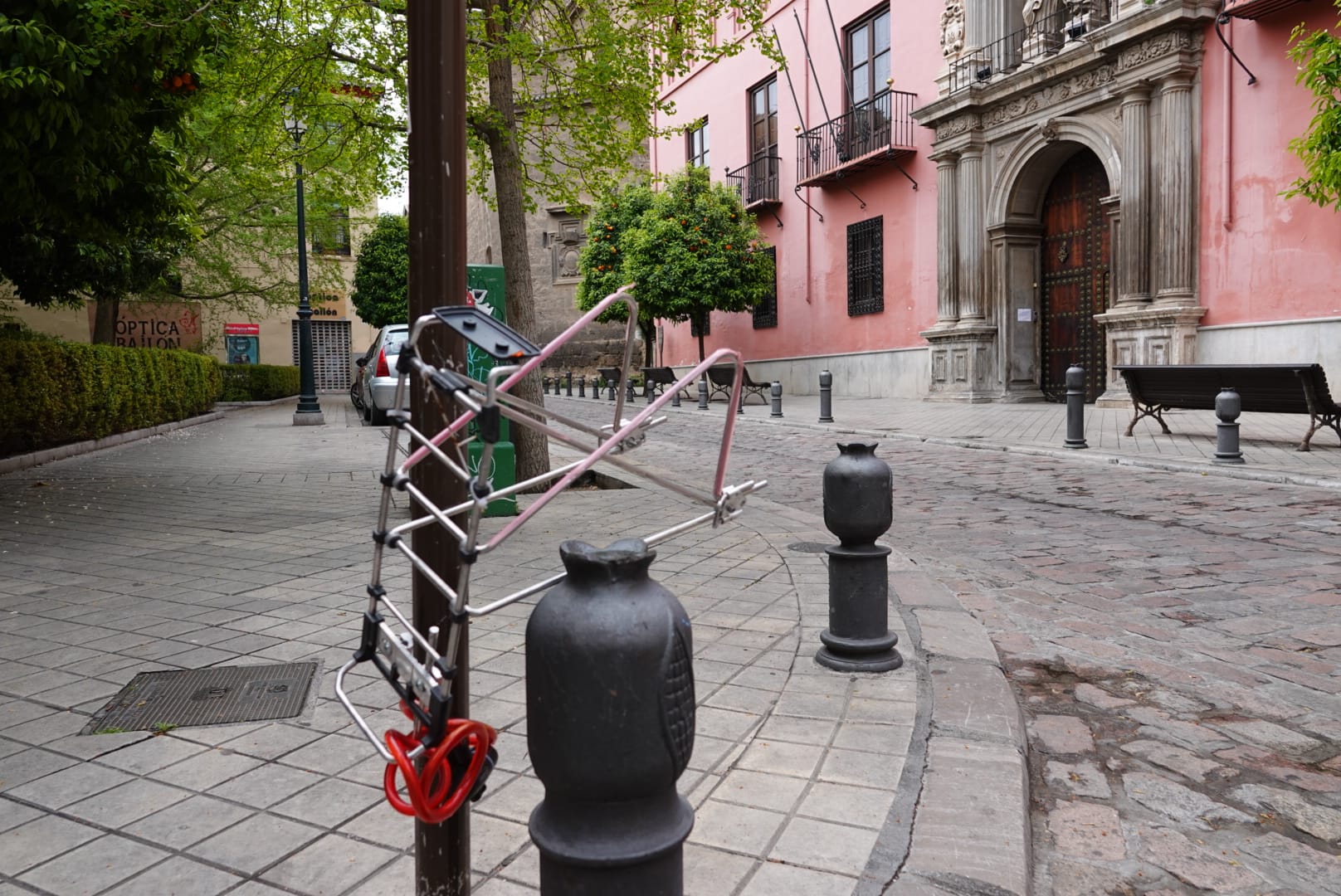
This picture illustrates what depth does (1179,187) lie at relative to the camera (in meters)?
14.8

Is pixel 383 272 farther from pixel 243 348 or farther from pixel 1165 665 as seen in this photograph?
pixel 1165 665

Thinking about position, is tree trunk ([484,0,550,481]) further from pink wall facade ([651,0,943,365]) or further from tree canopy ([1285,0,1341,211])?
pink wall facade ([651,0,943,365])

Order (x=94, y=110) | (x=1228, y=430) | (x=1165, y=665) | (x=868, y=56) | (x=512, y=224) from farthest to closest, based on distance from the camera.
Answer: (x=868, y=56) < (x=1228, y=430) < (x=512, y=224) < (x=94, y=110) < (x=1165, y=665)

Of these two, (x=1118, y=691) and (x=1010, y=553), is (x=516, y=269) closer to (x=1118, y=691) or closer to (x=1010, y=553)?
(x=1010, y=553)

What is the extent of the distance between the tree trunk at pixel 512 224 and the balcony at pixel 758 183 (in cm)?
1873

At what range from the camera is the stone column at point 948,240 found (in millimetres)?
19859

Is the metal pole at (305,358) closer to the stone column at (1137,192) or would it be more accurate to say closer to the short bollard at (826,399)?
the short bollard at (826,399)

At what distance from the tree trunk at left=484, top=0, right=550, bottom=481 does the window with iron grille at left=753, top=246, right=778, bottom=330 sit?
18253mm

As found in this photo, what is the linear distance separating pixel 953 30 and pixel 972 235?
4.16m

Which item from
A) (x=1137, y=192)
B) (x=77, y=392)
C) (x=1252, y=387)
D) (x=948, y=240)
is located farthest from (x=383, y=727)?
(x=948, y=240)

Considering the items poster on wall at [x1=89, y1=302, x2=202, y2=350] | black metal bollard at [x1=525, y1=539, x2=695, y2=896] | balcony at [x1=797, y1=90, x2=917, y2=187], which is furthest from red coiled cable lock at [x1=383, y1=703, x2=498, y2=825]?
poster on wall at [x1=89, y1=302, x2=202, y2=350]

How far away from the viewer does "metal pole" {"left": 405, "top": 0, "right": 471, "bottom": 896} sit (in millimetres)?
1843

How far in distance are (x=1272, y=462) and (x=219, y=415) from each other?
19864 millimetres

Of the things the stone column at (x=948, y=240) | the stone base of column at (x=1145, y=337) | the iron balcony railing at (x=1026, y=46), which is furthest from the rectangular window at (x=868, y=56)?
the stone base of column at (x=1145, y=337)
